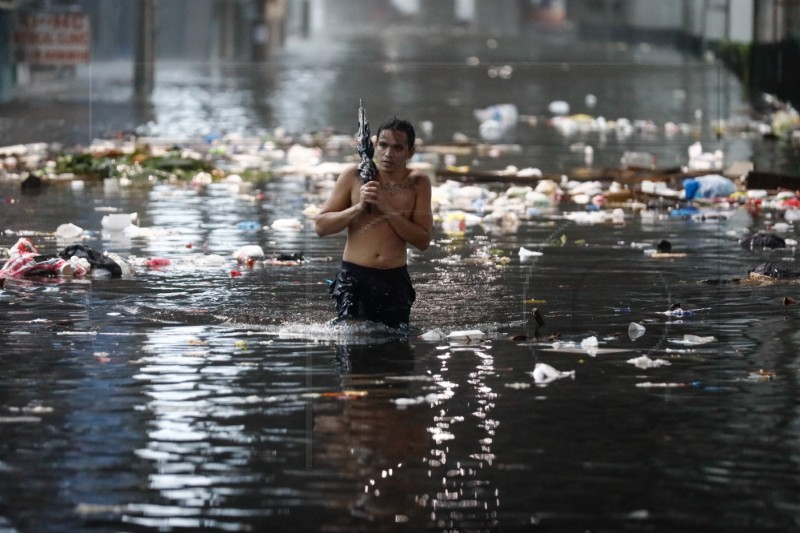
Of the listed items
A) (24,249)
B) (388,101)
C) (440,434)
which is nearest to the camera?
(440,434)

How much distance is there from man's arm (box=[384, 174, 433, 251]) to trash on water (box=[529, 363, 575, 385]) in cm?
124

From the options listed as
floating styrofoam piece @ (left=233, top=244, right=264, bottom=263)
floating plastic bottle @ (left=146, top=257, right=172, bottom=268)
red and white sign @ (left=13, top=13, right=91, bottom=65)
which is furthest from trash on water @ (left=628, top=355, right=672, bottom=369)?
red and white sign @ (left=13, top=13, right=91, bottom=65)

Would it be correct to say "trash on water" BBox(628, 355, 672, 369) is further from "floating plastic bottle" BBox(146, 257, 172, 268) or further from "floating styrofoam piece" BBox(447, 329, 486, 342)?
"floating plastic bottle" BBox(146, 257, 172, 268)

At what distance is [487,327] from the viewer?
892cm

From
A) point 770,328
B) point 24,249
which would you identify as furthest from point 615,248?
point 24,249

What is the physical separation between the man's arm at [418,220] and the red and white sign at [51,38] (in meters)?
17.6

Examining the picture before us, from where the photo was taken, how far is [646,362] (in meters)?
7.91

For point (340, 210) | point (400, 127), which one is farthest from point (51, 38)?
point (400, 127)

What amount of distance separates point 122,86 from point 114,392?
27481mm

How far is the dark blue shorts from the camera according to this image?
870 centimetres

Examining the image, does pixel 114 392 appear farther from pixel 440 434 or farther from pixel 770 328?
pixel 770 328

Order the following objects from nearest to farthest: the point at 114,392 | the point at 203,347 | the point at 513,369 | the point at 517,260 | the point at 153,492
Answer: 1. the point at 153,492
2. the point at 114,392
3. the point at 513,369
4. the point at 203,347
5. the point at 517,260

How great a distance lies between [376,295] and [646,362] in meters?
1.55

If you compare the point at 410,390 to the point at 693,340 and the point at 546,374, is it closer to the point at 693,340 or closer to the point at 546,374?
the point at 546,374
